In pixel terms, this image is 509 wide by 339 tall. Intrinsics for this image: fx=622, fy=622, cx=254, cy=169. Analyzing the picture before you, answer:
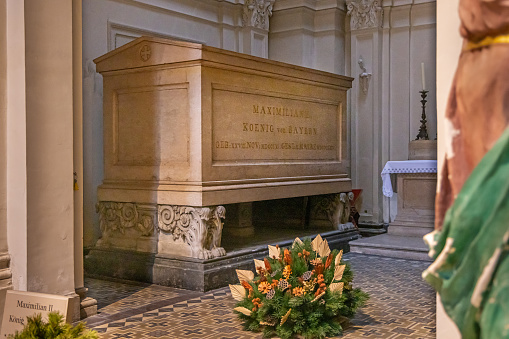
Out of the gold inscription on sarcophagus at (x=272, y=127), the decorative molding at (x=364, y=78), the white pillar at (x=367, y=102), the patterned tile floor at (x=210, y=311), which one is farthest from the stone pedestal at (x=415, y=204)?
the decorative molding at (x=364, y=78)

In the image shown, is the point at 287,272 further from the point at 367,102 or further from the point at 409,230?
the point at 367,102

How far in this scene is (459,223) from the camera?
1.28 m

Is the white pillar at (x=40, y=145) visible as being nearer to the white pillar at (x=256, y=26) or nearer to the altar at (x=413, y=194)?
the altar at (x=413, y=194)

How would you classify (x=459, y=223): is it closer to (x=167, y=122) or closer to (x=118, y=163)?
(x=167, y=122)

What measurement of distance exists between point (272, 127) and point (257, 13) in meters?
4.17

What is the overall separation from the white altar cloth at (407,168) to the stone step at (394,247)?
30.7 inches

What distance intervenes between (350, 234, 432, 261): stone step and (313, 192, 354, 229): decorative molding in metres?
0.44

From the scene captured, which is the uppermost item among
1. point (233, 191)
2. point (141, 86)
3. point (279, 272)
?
point (141, 86)

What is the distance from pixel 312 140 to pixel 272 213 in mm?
1755

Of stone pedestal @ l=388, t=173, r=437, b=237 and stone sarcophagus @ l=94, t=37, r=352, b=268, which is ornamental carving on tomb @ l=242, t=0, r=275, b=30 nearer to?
stone sarcophagus @ l=94, t=37, r=352, b=268

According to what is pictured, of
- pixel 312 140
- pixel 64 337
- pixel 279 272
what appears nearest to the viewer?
pixel 64 337

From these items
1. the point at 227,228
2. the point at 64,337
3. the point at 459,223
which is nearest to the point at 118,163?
the point at 227,228

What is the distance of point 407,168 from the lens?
8.28 m

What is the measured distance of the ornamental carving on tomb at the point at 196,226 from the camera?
5.89m
